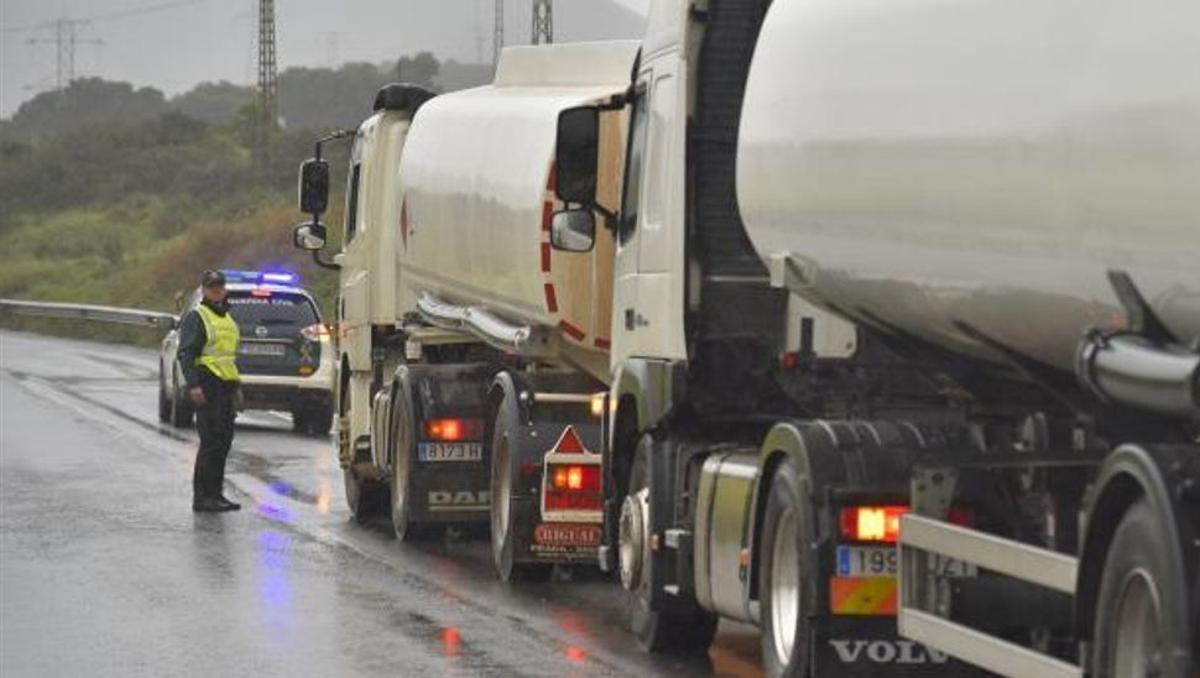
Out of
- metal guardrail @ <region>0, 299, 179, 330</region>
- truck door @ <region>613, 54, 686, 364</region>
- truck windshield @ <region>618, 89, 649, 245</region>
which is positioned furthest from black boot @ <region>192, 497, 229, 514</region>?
metal guardrail @ <region>0, 299, 179, 330</region>

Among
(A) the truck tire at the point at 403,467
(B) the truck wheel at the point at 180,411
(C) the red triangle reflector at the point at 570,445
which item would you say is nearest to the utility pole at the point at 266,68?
(B) the truck wheel at the point at 180,411

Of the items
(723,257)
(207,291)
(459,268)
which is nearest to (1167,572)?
(723,257)

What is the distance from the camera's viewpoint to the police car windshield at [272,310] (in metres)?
31.0

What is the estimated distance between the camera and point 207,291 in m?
21.8

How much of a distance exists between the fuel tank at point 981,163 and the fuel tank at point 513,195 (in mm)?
3858

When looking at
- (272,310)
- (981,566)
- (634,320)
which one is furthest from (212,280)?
(981,566)

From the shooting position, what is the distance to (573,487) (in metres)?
16.0

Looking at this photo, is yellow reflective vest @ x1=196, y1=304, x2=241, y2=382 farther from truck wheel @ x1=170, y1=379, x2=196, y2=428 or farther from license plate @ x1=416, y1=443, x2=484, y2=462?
truck wheel @ x1=170, y1=379, x2=196, y2=428

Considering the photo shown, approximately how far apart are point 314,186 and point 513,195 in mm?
6578

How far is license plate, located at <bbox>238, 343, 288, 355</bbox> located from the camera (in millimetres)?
30672

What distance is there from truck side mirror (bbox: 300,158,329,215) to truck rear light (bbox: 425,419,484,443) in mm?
4573

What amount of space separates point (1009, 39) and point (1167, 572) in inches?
71.2

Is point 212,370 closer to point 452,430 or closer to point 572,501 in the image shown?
point 452,430

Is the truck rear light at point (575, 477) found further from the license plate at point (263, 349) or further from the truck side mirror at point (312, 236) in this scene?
the license plate at point (263, 349)
